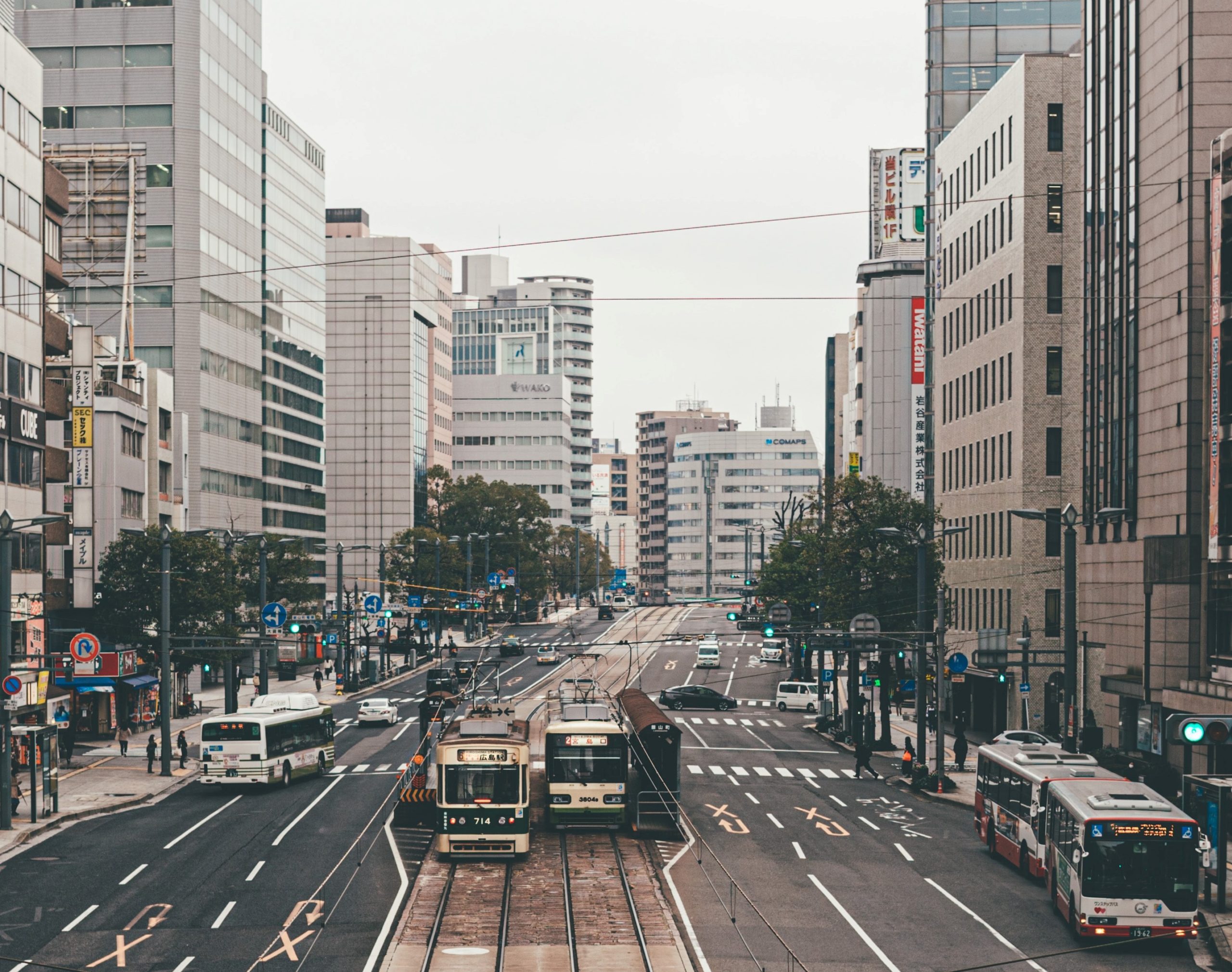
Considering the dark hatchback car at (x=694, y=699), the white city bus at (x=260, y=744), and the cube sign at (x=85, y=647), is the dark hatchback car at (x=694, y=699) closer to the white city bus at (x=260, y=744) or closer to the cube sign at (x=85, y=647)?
the white city bus at (x=260, y=744)

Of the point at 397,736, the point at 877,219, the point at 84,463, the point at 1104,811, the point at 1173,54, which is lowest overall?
the point at 397,736

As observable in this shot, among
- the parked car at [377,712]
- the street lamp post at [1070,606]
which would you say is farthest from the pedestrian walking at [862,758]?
the parked car at [377,712]

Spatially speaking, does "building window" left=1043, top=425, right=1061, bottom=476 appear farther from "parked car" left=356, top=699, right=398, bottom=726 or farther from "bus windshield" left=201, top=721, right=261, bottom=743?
"bus windshield" left=201, top=721, right=261, bottom=743

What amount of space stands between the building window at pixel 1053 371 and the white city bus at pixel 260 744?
43748 millimetres

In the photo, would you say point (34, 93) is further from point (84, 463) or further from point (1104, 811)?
point (1104, 811)

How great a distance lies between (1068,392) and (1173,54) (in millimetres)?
26157

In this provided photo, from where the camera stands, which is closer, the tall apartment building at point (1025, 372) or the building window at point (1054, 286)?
the tall apartment building at point (1025, 372)

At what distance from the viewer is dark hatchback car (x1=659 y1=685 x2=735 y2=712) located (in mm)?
99688

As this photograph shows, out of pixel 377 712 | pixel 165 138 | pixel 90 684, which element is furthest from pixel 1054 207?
pixel 165 138

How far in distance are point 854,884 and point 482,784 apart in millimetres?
9792

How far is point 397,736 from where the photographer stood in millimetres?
80625

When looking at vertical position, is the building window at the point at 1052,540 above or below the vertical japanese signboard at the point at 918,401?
below

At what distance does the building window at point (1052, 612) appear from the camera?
268 ft

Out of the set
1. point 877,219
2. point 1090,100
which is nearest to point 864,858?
point 1090,100
